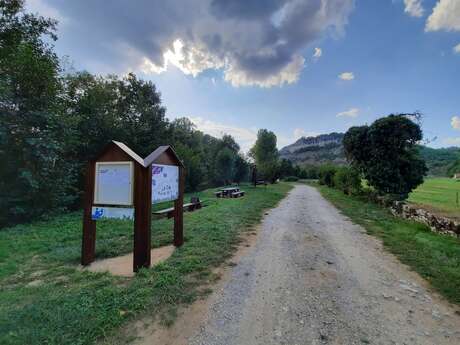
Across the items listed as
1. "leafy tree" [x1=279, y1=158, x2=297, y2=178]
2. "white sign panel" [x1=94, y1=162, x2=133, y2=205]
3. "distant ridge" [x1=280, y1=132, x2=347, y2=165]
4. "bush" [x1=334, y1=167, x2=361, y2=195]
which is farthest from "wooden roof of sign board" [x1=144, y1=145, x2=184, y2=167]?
"distant ridge" [x1=280, y1=132, x2=347, y2=165]

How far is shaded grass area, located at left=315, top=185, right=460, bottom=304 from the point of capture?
3.37 m

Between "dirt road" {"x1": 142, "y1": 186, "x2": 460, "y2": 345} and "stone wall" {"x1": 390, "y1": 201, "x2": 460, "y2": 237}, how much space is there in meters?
2.90

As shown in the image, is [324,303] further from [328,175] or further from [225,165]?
[328,175]

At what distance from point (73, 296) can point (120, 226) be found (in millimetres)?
4056

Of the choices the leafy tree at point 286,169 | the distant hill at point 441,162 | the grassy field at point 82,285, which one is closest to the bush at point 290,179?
the leafy tree at point 286,169

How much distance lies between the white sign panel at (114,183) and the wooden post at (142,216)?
16cm

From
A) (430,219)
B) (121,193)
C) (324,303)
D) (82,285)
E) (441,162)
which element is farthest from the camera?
(441,162)

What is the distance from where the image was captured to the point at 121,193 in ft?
12.6

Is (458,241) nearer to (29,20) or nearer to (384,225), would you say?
(384,225)

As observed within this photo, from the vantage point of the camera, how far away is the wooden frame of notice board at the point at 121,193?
364cm

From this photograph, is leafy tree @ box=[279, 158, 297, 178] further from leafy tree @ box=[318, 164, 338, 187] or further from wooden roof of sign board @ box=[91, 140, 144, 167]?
wooden roof of sign board @ box=[91, 140, 144, 167]

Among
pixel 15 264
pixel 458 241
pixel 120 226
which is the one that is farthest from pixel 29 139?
pixel 458 241

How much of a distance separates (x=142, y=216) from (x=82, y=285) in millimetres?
1245

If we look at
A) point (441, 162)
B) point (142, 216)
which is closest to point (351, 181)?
point (142, 216)
